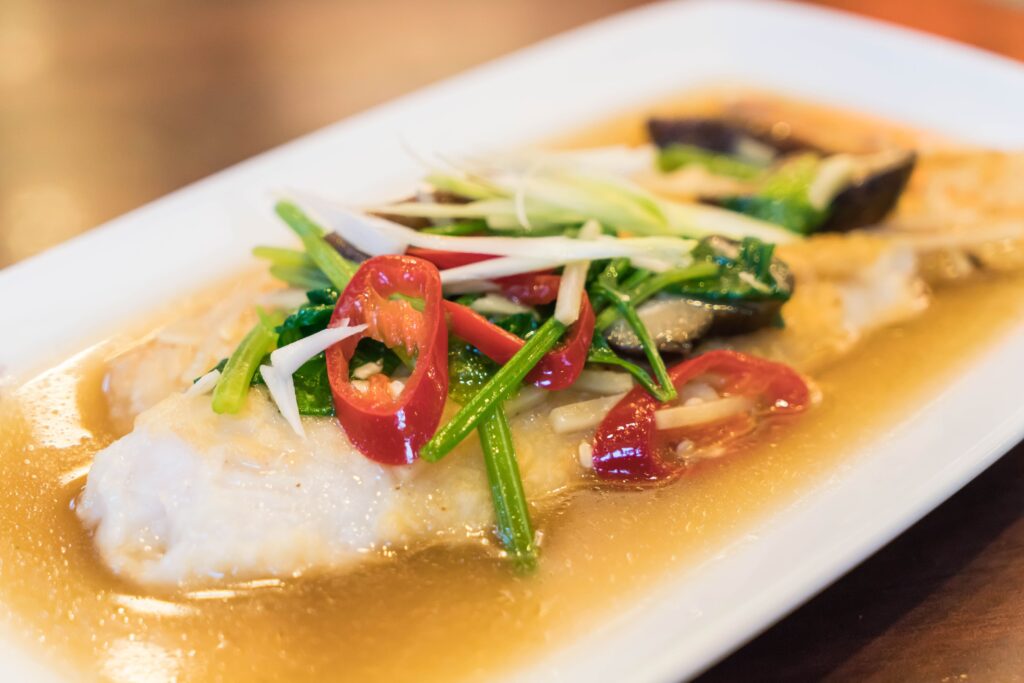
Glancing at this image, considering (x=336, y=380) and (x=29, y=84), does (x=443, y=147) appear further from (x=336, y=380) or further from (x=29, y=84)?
(x=29, y=84)

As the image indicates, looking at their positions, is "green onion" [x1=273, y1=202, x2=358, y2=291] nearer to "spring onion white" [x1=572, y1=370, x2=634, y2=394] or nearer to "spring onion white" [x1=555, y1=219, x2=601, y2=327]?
"spring onion white" [x1=555, y1=219, x2=601, y2=327]

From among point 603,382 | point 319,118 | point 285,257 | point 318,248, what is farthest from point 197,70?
point 603,382

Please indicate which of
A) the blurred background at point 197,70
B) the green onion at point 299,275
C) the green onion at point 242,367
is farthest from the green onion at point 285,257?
the blurred background at point 197,70

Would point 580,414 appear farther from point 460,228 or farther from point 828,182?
point 828,182

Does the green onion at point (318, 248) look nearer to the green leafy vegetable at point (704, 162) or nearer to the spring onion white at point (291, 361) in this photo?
the spring onion white at point (291, 361)

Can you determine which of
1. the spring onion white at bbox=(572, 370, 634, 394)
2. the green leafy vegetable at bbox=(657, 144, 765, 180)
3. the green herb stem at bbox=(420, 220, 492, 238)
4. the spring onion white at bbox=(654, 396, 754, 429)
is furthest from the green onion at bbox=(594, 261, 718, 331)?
the green leafy vegetable at bbox=(657, 144, 765, 180)

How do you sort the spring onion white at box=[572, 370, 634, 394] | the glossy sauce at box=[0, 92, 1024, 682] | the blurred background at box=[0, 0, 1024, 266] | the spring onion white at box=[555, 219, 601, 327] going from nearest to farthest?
1. the glossy sauce at box=[0, 92, 1024, 682]
2. the spring onion white at box=[555, 219, 601, 327]
3. the spring onion white at box=[572, 370, 634, 394]
4. the blurred background at box=[0, 0, 1024, 266]
